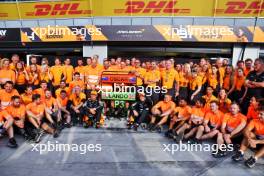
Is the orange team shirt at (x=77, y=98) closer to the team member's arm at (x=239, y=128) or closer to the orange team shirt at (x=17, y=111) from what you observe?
the orange team shirt at (x=17, y=111)

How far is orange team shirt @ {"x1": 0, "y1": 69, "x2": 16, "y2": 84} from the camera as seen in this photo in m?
6.48

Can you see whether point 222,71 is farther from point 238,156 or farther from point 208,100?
point 238,156

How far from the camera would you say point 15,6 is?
38.1 feet

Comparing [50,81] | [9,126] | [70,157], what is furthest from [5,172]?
[50,81]

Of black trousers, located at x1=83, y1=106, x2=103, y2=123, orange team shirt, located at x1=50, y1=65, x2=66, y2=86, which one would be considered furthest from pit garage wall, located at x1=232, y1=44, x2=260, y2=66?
orange team shirt, located at x1=50, y1=65, x2=66, y2=86

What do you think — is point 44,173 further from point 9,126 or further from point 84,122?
point 84,122

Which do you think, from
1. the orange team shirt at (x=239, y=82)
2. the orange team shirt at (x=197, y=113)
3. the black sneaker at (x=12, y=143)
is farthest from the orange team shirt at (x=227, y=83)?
the black sneaker at (x=12, y=143)

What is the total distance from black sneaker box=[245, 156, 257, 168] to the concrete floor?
0.24 ft

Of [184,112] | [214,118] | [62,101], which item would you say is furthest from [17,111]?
[214,118]

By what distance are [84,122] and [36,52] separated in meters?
7.87

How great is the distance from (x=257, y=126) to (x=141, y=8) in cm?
812

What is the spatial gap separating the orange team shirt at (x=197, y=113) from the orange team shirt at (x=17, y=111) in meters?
3.82

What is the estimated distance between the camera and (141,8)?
10.7 metres

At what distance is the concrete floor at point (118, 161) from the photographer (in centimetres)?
370
